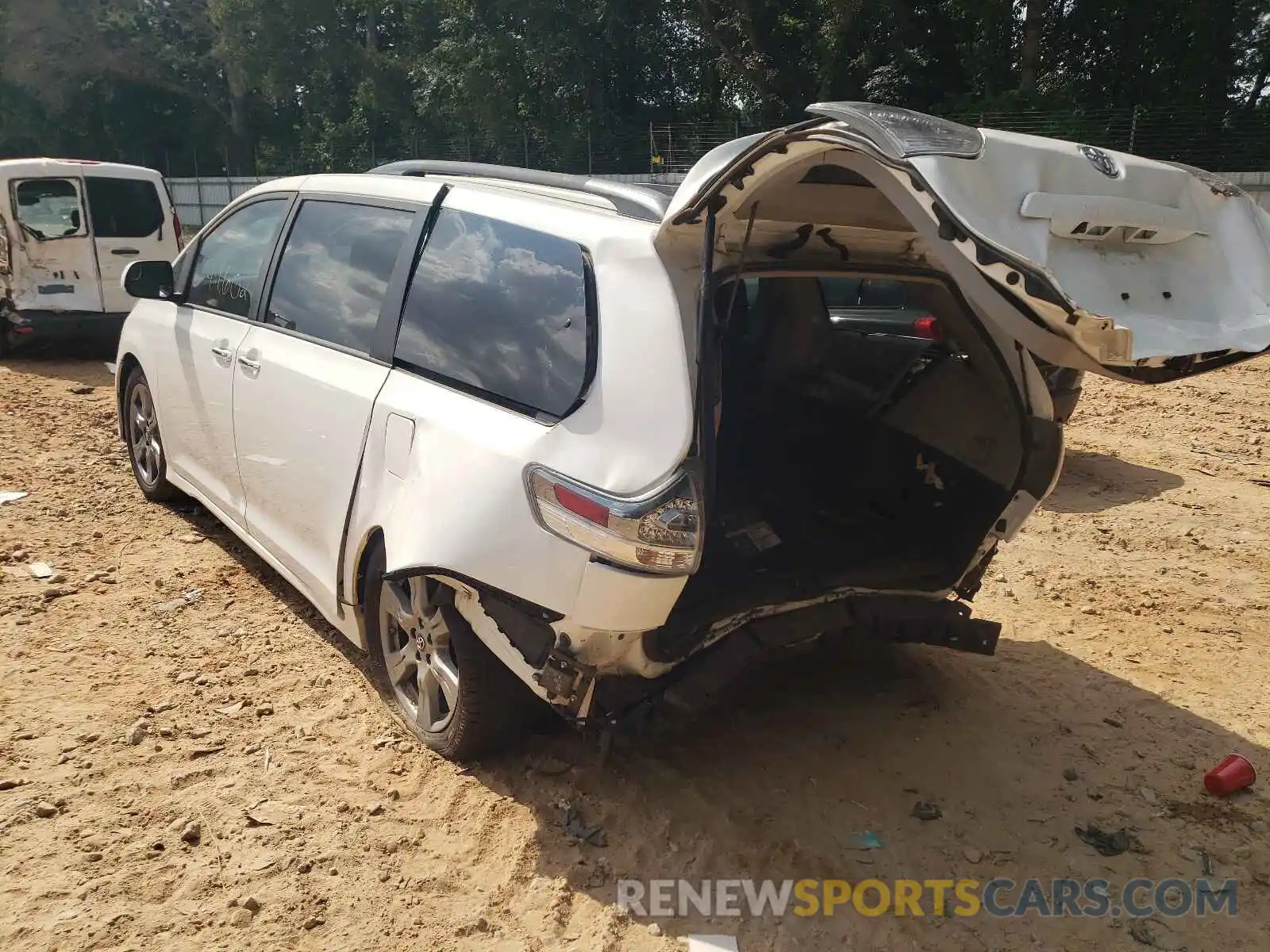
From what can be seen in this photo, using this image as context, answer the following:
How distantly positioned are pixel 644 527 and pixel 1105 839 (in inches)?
73.2

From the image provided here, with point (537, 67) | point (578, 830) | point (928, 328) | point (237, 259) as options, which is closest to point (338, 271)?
point (237, 259)

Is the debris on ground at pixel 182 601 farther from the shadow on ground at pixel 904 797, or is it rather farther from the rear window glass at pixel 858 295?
the rear window glass at pixel 858 295

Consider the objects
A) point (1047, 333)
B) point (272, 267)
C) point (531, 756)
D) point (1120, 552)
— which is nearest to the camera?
point (1047, 333)

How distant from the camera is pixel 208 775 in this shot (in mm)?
3260

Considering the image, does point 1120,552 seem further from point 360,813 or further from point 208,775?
point 208,775

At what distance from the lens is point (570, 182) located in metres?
3.30

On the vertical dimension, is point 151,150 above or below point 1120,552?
above

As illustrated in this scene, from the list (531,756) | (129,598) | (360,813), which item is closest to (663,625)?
(531,756)

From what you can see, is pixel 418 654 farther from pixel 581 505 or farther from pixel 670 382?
pixel 670 382

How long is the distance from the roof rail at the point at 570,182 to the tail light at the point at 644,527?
2.58 ft

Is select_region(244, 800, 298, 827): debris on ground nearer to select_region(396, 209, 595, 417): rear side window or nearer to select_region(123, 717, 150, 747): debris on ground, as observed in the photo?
select_region(123, 717, 150, 747): debris on ground

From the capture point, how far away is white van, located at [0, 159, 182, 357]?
9.73 metres

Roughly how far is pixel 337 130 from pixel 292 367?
35616mm

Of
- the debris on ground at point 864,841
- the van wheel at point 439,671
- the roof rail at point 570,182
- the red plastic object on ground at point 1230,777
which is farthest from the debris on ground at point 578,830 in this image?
the red plastic object on ground at point 1230,777
